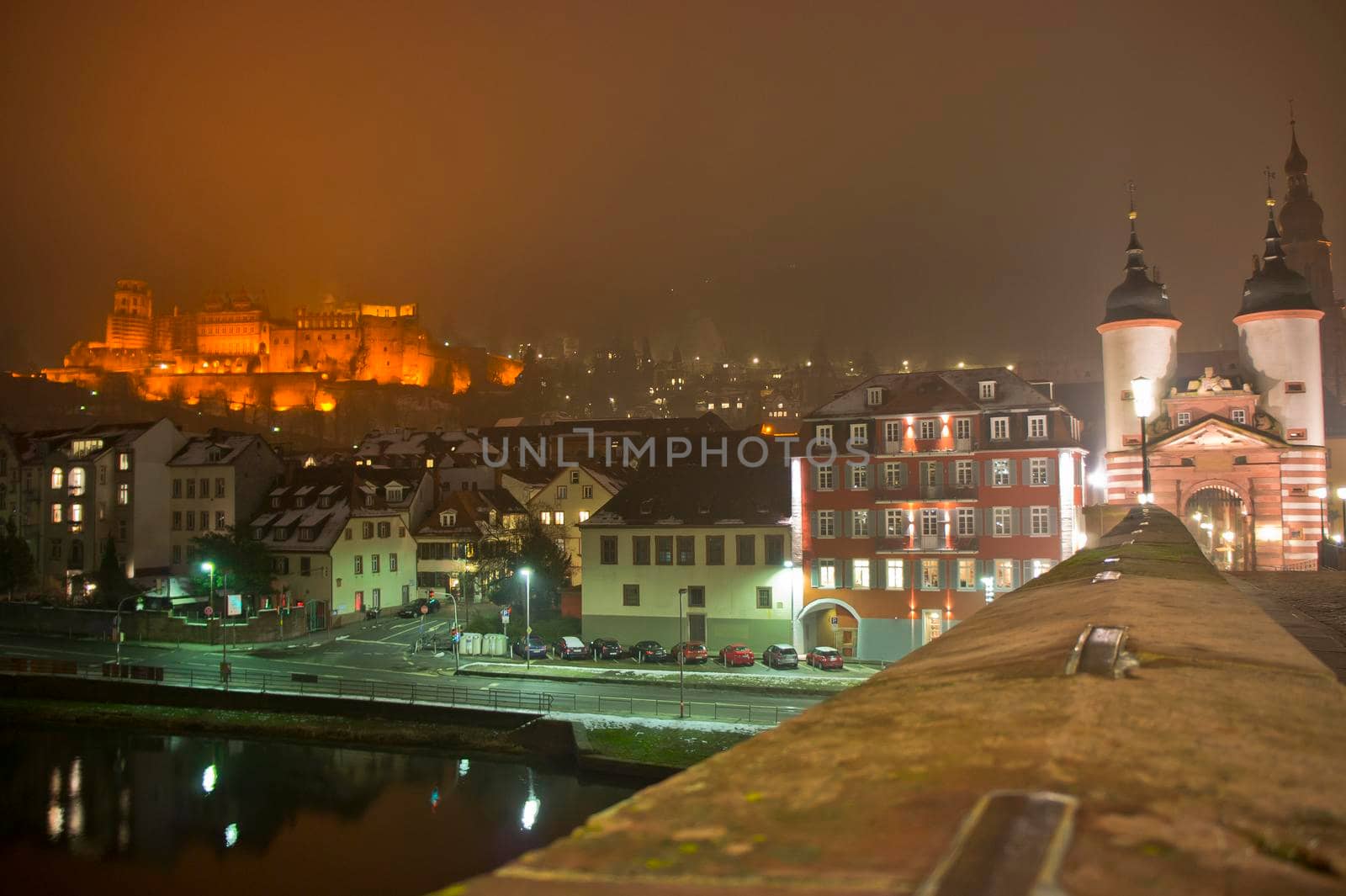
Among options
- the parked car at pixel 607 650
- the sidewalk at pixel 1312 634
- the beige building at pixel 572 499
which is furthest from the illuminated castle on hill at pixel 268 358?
the sidewalk at pixel 1312 634

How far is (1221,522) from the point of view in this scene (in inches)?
1928

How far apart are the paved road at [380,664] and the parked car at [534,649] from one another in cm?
312

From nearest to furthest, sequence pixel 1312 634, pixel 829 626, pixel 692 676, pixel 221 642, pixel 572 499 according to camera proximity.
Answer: pixel 1312 634 → pixel 692 676 → pixel 829 626 → pixel 221 642 → pixel 572 499

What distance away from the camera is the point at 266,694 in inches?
1631

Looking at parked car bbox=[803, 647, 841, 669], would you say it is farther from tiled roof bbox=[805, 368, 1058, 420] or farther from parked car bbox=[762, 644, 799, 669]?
tiled roof bbox=[805, 368, 1058, 420]

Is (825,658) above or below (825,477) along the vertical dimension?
below

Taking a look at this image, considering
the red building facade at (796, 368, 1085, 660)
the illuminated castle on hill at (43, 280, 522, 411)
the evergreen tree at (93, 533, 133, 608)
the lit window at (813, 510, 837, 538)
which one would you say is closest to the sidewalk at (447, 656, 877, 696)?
the red building facade at (796, 368, 1085, 660)

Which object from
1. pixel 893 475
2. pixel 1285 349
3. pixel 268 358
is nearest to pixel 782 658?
pixel 893 475

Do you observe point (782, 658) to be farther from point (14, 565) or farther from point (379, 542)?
point (14, 565)

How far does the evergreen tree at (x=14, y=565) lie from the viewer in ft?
215

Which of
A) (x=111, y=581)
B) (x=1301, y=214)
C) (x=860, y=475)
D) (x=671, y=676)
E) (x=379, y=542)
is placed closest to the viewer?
(x=671, y=676)

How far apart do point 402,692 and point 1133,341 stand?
126 feet

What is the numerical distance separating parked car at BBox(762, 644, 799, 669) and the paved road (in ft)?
15.4

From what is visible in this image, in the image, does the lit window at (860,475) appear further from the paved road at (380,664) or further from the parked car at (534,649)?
the parked car at (534,649)
